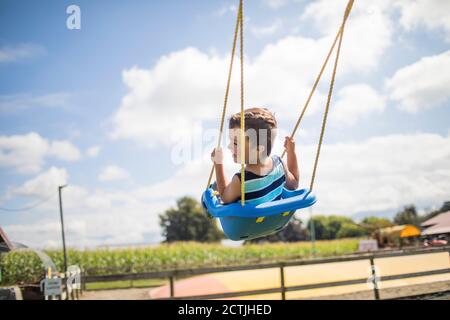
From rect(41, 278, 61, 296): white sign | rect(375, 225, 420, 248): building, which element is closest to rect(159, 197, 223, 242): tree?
rect(375, 225, 420, 248): building

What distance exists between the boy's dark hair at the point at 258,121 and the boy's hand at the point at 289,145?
0.85ft

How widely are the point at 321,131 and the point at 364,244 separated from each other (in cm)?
2666

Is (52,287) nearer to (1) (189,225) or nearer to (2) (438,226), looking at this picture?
(2) (438,226)

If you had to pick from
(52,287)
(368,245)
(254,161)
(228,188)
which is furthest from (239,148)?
(368,245)

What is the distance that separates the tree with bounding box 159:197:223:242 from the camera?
1939 inches

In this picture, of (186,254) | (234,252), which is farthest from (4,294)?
(234,252)

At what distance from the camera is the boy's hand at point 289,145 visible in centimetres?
238

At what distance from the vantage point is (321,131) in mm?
2371

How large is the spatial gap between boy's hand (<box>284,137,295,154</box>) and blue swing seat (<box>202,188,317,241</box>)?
9.7 inches

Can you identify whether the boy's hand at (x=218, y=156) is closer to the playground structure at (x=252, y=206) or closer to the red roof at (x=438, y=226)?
the playground structure at (x=252, y=206)

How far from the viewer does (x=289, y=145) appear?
2393mm

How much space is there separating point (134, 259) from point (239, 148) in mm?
18746

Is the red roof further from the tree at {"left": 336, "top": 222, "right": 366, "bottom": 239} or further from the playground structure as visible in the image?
the tree at {"left": 336, "top": 222, "right": 366, "bottom": 239}
